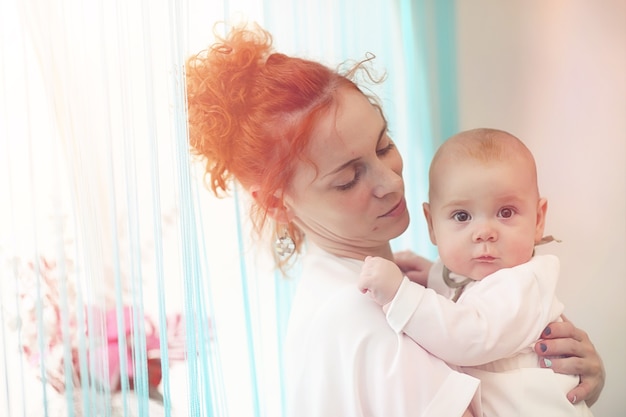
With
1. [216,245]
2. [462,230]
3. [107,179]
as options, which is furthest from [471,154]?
[107,179]

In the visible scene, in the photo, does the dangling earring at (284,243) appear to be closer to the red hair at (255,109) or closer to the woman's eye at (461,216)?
the red hair at (255,109)

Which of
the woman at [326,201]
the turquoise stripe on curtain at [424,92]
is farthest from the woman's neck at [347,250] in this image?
the turquoise stripe on curtain at [424,92]

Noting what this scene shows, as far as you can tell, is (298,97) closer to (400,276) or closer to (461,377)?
(400,276)

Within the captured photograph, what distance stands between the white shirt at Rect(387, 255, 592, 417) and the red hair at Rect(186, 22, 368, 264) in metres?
0.32

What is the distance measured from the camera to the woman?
1.36m

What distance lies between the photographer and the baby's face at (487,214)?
1.46 meters

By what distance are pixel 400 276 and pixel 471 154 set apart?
0.89 ft

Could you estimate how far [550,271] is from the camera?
4.74 feet

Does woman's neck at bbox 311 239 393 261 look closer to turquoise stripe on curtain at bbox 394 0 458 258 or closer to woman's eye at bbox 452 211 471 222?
woman's eye at bbox 452 211 471 222

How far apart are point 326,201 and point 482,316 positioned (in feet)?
1.11

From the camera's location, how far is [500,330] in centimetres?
136

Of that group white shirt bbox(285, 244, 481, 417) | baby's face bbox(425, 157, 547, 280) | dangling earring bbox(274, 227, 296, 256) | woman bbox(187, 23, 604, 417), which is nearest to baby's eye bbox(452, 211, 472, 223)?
baby's face bbox(425, 157, 547, 280)

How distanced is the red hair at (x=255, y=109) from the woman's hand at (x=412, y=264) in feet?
1.26

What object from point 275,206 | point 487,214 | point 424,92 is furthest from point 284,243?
point 424,92
